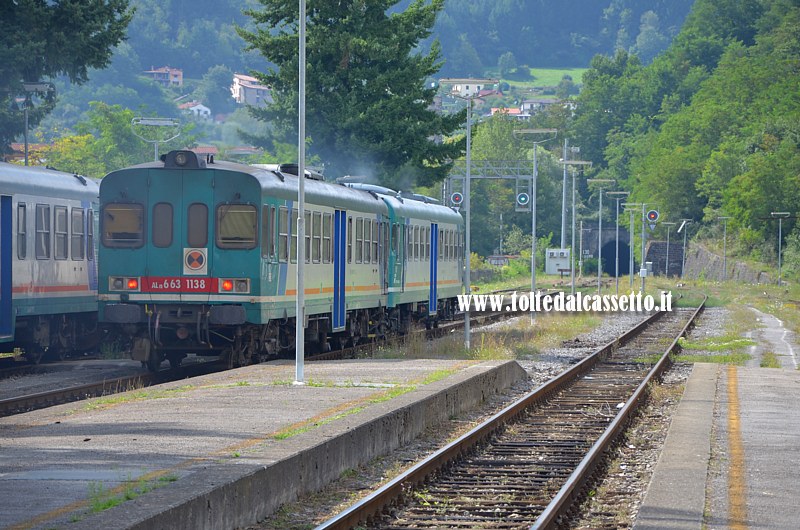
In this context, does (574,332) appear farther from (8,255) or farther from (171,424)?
(171,424)

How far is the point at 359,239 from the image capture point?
28.8 meters

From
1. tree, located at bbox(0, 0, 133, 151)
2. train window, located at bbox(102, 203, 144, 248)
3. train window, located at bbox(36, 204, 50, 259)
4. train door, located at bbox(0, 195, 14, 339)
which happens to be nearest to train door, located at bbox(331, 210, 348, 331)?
train window, located at bbox(102, 203, 144, 248)

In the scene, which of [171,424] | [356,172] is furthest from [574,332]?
[171,424]

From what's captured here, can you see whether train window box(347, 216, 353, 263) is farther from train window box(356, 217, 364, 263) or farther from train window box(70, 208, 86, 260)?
train window box(70, 208, 86, 260)

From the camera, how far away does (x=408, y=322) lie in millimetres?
34719

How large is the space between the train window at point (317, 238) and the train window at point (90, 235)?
4.54 metres

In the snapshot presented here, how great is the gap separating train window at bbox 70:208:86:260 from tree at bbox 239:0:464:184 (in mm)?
19098

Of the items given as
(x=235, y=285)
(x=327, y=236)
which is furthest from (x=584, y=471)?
(x=327, y=236)

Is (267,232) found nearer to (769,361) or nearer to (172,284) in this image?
(172,284)

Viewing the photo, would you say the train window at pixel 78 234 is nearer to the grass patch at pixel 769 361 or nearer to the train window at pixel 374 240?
the train window at pixel 374 240

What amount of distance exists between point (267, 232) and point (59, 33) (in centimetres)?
1720

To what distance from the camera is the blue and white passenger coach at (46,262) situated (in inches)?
907

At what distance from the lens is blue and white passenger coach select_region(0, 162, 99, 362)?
75.6ft

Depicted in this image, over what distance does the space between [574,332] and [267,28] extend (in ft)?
50.2
